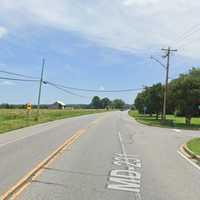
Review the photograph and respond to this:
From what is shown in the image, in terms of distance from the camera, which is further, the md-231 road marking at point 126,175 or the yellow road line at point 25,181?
the md-231 road marking at point 126,175

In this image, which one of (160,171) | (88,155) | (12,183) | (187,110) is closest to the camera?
(12,183)

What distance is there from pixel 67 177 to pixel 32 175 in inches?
35.6

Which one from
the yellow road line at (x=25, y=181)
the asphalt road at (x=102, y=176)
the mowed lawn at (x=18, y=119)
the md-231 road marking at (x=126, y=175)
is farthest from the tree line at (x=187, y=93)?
the yellow road line at (x=25, y=181)

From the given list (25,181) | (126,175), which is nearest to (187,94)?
(126,175)

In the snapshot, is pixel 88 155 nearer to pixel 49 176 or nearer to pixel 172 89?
pixel 49 176

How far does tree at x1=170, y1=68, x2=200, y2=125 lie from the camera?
49406 mm

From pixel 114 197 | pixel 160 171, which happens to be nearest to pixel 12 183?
pixel 114 197

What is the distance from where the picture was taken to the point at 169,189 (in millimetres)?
9789

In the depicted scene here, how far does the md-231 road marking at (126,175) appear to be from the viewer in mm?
9734

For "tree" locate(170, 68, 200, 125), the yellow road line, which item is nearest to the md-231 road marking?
the yellow road line

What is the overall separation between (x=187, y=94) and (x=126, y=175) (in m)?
39.3

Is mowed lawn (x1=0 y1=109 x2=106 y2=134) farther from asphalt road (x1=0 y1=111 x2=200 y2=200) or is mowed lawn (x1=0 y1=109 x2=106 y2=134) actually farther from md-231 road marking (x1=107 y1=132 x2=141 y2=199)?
md-231 road marking (x1=107 y1=132 x2=141 y2=199)

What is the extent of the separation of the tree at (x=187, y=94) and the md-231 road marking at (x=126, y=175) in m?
34.4

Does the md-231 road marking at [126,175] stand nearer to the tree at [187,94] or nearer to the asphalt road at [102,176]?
the asphalt road at [102,176]
